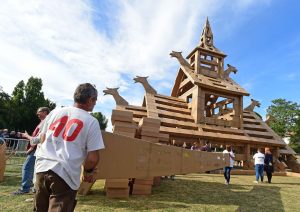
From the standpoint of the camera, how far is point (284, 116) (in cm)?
4316

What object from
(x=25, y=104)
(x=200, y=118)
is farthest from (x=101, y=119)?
(x=200, y=118)

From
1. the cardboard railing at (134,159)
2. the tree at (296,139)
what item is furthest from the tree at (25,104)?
the tree at (296,139)

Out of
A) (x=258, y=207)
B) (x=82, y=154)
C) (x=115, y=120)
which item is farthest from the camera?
(x=115, y=120)

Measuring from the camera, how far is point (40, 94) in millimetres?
37312

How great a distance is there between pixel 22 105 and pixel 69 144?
37.7 m

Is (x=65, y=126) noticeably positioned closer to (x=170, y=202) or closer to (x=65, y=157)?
(x=65, y=157)

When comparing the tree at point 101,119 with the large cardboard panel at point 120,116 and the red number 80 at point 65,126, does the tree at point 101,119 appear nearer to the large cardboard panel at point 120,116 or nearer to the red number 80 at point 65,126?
the large cardboard panel at point 120,116

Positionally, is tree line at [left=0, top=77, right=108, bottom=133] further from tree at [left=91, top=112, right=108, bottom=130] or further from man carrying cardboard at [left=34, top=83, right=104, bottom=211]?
man carrying cardboard at [left=34, top=83, right=104, bottom=211]

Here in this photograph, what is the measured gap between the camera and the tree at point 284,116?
40.4 meters

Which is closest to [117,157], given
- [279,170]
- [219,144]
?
[219,144]

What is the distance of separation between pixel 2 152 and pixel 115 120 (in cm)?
394

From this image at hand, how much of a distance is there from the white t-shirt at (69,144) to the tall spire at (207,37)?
65.6 ft

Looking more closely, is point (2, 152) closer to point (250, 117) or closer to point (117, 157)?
point (117, 157)

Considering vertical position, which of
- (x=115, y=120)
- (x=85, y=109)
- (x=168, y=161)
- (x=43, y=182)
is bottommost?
(x=43, y=182)
